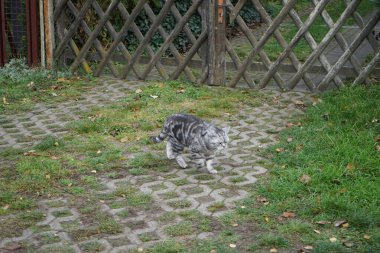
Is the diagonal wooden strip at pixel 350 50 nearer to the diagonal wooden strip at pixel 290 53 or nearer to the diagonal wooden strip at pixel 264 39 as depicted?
the diagonal wooden strip at pixel 290 53

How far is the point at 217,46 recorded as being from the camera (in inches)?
362

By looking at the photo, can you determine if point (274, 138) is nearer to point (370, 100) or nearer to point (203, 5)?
point (370, 100)

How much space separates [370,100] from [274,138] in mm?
1656

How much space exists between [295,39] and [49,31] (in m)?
4.22

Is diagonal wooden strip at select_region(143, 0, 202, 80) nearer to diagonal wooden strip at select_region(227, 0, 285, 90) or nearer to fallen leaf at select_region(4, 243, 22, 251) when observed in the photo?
diagonal wooden strip at select_region(227, 0, 285, 90)

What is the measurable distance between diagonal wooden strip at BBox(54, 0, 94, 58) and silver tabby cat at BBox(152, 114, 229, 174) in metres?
4.26

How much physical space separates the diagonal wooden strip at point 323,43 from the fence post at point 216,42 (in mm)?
1101

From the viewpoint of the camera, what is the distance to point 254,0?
29.4 ft

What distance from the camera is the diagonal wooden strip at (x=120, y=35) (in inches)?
377

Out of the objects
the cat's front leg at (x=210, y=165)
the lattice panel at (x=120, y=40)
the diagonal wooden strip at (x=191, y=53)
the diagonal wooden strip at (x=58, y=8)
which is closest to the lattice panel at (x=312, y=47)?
the diagonal wooden strip at (x=191, y=53)

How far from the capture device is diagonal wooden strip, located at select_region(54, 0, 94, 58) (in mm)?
9928

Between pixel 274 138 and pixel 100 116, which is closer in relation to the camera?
pixel 274 138

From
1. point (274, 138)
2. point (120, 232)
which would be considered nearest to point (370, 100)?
point (274, 138)

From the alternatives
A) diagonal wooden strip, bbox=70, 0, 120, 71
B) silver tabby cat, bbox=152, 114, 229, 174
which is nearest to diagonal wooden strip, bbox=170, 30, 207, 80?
diagonal wooden strip, bbox=70, 0, 120, 71
